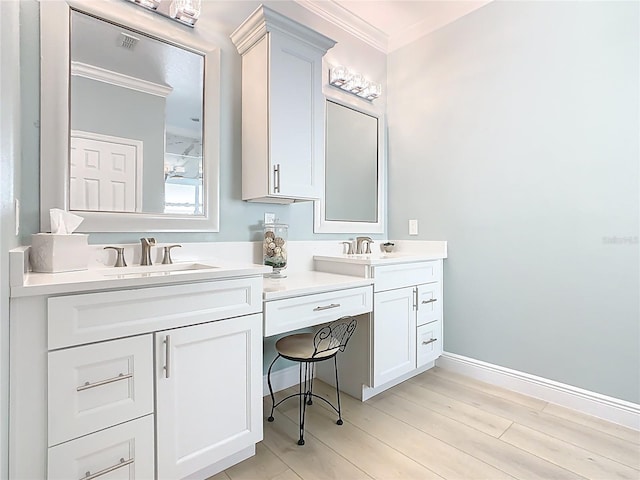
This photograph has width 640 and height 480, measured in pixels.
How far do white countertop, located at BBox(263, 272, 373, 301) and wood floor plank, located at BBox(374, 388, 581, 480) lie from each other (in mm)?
772

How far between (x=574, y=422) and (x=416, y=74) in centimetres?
262

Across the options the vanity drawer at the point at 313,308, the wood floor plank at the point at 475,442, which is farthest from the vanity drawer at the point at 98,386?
the wood floor plank at the point at 475,442

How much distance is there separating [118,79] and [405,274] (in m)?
1.95

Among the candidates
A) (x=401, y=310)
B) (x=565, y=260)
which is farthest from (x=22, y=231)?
(x=565, y=260)

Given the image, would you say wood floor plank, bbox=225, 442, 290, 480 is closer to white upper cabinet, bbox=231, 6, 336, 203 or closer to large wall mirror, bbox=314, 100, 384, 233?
white upper cabinet, bbox=231, 6, 336, 203

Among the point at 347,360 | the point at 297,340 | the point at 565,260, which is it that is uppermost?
the point at 565,260

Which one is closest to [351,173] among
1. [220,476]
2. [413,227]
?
[413,227]

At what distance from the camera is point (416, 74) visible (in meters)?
2.79

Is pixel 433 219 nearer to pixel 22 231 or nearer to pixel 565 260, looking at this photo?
pixel 565 260

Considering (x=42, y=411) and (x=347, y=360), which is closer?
(x=42, y=411)

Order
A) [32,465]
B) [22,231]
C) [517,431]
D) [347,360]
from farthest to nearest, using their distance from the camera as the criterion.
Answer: [347,360] → [517,431] → [22,231] → [32,465]

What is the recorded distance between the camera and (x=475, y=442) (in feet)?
5.49

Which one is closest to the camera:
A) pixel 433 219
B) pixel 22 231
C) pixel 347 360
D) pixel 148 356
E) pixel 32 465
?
pixel 32 465

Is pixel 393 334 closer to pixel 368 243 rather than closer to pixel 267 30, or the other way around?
pixel 368 243
